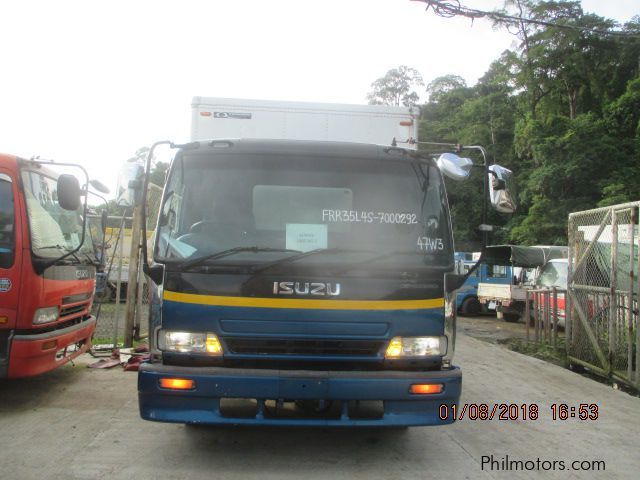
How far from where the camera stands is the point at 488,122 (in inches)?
1438

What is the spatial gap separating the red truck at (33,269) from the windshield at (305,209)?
1859mm

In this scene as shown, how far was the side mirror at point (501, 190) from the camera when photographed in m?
4.57

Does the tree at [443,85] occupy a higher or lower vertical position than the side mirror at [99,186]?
higher

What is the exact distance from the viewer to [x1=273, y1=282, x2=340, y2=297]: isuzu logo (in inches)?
155

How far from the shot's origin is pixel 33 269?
17.4ft

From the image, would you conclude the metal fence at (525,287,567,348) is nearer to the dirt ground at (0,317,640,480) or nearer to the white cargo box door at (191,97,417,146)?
the dirt ground at (0,317,640,480)

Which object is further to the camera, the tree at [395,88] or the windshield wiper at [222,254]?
the tree at [395,88]

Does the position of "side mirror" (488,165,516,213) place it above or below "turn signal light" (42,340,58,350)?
above

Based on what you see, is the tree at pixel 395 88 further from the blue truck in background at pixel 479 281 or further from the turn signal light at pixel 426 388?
the turn signal light at pixel 426 388

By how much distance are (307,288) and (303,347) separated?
1.37 feet

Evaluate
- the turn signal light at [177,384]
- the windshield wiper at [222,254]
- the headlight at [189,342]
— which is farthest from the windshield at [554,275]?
the turn signal light at [177,384]

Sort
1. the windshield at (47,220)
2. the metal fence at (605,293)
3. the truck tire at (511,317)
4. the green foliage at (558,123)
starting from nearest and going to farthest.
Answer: the windshield at (47,220) → the metal fence at (605,293) → the truck tire at (511,317) → the green foliage at (558,123)
